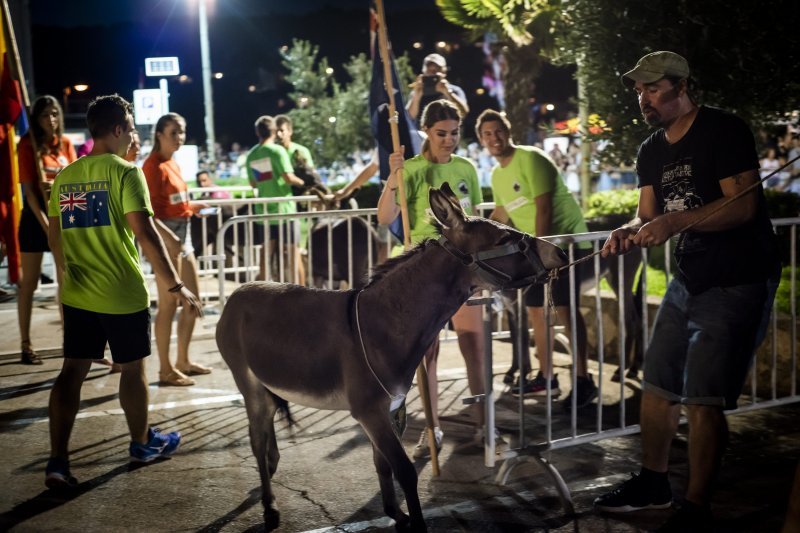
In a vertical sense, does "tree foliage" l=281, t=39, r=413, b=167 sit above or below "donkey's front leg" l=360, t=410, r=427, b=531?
above

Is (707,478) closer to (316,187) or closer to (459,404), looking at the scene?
(459,404)

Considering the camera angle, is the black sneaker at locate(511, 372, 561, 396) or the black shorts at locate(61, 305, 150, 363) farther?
the black sneaker at locate(511, 372, 561, 396)

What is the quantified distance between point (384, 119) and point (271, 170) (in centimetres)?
529

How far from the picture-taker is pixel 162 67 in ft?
53.8

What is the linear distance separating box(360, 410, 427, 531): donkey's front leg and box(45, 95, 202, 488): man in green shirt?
5.16ft

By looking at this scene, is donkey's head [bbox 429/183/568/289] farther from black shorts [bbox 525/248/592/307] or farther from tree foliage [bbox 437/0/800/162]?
tree foliage [bbox 437/0/800/162]

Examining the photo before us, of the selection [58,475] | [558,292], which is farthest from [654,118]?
[58,475]

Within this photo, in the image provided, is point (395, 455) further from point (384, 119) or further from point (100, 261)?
point (384, 119)

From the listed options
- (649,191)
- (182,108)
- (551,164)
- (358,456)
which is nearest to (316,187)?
(551,164)

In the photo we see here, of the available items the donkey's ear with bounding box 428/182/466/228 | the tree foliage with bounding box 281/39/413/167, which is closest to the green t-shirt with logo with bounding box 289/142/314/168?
the donkey's ear with bounding box 428/182/466/228

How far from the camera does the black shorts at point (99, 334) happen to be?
511cm

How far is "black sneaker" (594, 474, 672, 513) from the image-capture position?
459cm

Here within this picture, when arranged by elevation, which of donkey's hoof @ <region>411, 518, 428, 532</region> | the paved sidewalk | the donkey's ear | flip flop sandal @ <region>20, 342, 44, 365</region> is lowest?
the paved sidewalk

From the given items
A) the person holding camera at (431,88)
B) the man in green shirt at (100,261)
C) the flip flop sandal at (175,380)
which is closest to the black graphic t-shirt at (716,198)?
the man in green shirt at (100,261)
